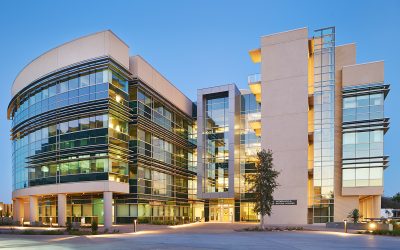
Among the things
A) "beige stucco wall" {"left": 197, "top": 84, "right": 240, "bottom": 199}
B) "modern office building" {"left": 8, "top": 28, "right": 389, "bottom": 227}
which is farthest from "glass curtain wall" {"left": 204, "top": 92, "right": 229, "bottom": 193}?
"modern office building" {"left": 8, "top": 28, "right": 389, "bottom": 227}

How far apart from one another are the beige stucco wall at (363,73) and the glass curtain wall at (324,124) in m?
1.66

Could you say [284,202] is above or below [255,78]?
below

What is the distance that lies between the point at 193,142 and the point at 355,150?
25744 millimetres

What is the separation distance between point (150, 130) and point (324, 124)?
2056 cm

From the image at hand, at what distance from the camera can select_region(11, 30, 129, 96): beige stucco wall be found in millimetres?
36562

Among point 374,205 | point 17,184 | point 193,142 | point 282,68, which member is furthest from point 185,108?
point 374,205

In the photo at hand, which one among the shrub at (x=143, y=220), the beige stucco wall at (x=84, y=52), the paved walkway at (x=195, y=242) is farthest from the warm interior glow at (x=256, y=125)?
the paved walkway at (x=195, y=242)

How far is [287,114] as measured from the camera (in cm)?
4150

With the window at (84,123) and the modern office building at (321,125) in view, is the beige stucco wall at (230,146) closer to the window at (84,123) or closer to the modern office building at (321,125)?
the modern office building at (321,125)

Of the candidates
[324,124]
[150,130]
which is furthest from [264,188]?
[150,130]

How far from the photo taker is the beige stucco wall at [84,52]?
3656 cm

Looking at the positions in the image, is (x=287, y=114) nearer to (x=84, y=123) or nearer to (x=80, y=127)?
(x=84, y=123)

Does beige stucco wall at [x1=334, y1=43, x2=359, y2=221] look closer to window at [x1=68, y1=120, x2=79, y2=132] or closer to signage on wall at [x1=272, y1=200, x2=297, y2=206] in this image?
signage on wall at [x1=272, y1=200, x2=297, y2=206]

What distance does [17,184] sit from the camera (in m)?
47.8
